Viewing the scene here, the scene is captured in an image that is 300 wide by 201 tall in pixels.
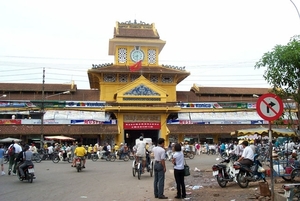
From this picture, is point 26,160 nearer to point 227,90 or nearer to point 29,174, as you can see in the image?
point 29,174

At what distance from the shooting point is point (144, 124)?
3819 centimetres

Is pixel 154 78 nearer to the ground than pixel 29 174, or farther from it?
farther from it

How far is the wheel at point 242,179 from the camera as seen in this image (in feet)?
38.2

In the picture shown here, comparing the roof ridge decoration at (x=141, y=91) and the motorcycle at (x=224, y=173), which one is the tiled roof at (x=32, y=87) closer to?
the roof ridge decoration at (x=141, y=91)

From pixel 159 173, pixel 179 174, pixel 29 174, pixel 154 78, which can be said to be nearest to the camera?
pixel 179 174

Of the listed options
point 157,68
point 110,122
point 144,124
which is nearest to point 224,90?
point 157,68

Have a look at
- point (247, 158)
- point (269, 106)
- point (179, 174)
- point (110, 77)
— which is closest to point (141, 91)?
point (110, 77)

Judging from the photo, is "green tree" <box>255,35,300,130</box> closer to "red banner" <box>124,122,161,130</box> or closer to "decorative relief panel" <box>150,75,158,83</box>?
"red banner" <box>124,122,161,130</box>

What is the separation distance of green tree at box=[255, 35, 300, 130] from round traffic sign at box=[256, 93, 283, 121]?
2.86 m

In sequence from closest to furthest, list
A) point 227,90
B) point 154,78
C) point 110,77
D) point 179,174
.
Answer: point 179,174 → point 110,77 → point 154,78 → point 227,90

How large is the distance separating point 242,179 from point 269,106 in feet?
13.7

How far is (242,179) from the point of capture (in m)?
11.7

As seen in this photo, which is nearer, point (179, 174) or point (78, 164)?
point (179, 174)

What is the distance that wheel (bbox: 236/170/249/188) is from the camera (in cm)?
1165
